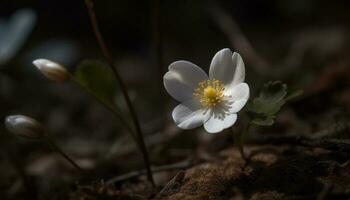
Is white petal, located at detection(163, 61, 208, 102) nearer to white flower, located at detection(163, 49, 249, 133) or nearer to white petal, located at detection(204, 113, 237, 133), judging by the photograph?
white flower, located at detection(163, 49, 249, 133)

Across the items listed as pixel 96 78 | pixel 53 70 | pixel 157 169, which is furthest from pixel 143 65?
pixel 53 70

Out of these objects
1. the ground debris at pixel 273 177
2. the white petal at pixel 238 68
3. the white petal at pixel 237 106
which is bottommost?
the ground debris at pixel 273 177

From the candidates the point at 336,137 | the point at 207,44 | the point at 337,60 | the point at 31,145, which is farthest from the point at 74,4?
the point at 336,137

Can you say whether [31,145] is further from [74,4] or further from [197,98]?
[74,4]

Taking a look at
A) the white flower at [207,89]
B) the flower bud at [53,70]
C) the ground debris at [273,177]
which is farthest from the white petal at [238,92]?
the flower bud at [53,70]

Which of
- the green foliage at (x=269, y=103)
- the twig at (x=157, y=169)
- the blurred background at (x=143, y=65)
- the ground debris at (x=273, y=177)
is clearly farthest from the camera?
the blurred background at (x=143, y=65)

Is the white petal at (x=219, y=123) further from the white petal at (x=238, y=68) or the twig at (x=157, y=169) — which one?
the twig at (x=157, y=169)

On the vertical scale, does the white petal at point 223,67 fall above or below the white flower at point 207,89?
above
